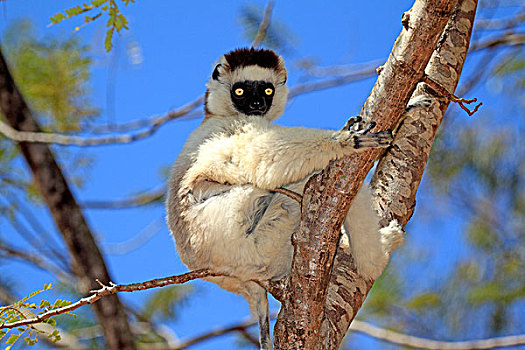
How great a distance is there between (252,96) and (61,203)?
213cm

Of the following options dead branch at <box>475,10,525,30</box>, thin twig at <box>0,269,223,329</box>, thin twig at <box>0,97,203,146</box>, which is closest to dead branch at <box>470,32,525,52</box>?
dead branch at <box>475,10,525,30</box>

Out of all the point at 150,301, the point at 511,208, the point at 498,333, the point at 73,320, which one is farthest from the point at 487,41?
the point at 73,320

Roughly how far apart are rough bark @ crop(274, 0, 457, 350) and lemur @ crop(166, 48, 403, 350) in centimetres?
20

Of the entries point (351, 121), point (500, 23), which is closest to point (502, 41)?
point (500, 23)

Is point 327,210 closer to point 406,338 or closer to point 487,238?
point 406,338

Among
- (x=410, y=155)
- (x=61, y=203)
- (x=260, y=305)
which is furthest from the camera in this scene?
(x=61, y=203)

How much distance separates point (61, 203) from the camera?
4.98 meters

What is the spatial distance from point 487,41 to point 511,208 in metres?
1.65

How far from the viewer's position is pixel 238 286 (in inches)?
124

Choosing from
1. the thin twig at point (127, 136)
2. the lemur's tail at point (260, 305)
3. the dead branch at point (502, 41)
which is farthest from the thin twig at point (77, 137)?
the dead branch at point (502, 41)

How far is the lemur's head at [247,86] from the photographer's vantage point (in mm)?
3888

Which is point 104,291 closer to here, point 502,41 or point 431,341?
point 431,341

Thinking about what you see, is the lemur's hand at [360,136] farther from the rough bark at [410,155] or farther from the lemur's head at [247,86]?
the lemur's head at [247,86]

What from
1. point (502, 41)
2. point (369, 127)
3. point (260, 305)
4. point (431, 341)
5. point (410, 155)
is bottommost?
point (260, 305)
